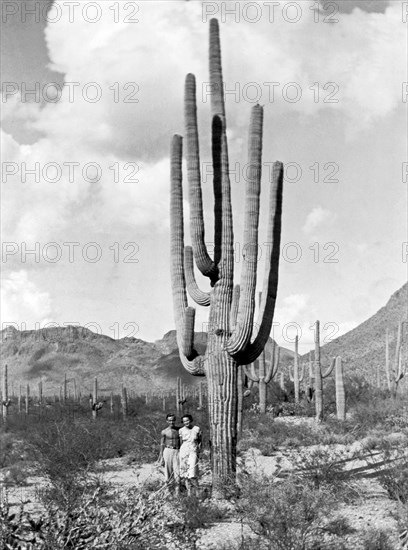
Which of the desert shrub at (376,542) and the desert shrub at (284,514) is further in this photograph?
the desert shrub at (376,542)

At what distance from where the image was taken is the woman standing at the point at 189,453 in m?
10.0

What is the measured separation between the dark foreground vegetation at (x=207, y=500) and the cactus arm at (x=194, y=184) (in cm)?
323

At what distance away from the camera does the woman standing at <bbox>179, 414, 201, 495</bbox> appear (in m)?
10.0

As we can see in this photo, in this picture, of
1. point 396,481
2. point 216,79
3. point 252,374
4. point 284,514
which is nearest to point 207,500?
point 396,481

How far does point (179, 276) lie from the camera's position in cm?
1152

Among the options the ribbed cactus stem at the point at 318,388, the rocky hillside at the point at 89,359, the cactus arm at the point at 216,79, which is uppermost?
the cactus arm at the point at 216,79

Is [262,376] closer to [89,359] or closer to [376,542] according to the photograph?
[376,542]

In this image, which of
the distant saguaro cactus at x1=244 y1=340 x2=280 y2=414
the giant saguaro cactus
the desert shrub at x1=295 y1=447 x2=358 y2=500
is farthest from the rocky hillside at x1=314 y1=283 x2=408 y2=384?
the desert shrub at x1=295 y1=447 x2=358 y2=500

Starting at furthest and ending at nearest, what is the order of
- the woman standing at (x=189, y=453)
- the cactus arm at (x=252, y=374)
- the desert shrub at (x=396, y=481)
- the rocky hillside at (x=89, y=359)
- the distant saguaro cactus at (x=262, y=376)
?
the rocky hillside at (x=89, y=359)
the cactus arm at (x=252, y=374)
the distant saguaro cactus at (x=262, y=376)
the woman standing at (x=189, y=453)
the desert shrub at (x=396, y=481)

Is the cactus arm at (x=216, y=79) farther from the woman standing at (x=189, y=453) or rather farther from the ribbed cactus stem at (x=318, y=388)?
the ribbed cactus stem at (x=318, y=388)

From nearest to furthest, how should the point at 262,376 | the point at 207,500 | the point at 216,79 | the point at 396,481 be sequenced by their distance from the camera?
the point at 396,481 < the point at 207,500 < the point at 216,79 < the point at 262,376

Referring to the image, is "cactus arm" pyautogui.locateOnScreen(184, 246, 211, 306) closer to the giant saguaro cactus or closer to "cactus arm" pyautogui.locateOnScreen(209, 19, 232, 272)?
the giant saguaro cactus

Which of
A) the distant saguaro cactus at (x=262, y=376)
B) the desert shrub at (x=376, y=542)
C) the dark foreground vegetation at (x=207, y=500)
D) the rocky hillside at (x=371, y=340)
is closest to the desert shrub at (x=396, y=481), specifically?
the dark foreground vegetation at (x=207, y=500)

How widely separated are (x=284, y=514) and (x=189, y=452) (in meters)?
3.81
